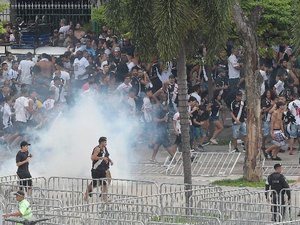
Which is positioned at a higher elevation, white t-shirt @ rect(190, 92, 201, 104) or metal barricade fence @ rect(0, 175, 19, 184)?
white t-shirt @ rect(190, 92, 201, 104)

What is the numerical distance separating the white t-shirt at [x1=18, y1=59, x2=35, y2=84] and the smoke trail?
4070 millimetres

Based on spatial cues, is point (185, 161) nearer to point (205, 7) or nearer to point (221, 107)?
point (205, 7)

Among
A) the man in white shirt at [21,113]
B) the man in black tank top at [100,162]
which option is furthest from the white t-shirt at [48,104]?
the man in black tank top at [100,162]

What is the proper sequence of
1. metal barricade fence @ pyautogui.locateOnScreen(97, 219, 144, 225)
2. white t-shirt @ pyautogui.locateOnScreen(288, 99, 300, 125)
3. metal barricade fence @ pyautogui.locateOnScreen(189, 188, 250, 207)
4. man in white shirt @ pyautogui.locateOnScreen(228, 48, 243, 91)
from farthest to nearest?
1. man in white shirt @ pyautogui.locateOnScreen(228, 48, 243, 91)
2. white t-shirt @ pyautogui.locateOnScreen(288, 99, 300, 125)
3. metal barricade fence @ pyautogui.locateOnScreen(189, 188, 250, 207)
4. metal barricade fence @ pyautogui.locateOnScreen(97, 219, 144, 225)

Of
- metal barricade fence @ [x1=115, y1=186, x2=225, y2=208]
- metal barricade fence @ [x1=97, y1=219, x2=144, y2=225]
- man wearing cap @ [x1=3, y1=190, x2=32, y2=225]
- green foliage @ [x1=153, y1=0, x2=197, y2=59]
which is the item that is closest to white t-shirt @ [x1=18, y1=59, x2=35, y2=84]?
green foliage @ [x1=153, y1=0, x2=197, y2=59]

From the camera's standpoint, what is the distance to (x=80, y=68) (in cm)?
4138

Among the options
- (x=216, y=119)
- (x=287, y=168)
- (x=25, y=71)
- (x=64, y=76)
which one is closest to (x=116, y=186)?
(x=287, y=168)

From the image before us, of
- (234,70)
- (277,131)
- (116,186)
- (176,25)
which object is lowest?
(116,186)

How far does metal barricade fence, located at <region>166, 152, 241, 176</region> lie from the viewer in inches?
1368

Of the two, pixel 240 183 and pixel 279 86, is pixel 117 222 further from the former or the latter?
pixel 279 86

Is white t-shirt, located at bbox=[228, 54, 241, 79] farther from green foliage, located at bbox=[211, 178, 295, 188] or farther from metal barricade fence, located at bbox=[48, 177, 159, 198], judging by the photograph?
metal barricade fence, located at bbox=[48, 177, 159, 198]

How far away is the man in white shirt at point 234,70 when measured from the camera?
130ft

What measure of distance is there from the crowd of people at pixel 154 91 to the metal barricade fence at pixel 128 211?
9571 millimetres

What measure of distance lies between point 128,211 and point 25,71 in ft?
56.1
